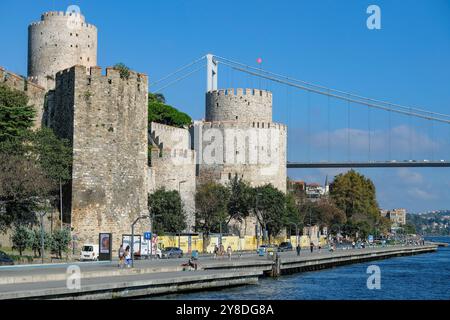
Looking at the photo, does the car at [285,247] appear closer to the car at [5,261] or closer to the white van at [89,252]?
the white van at [89,252]

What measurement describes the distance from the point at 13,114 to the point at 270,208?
84.2ft

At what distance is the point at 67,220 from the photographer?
124ft

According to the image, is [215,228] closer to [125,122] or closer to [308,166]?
[125,122]

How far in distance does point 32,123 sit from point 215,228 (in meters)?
19.3

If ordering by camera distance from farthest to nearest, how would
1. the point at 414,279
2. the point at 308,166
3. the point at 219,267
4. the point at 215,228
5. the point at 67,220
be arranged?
1. the point at 308,166
2. the point at 215,228
3. the point at 414,279
4. the point at 67,220
5. the point at 219,267

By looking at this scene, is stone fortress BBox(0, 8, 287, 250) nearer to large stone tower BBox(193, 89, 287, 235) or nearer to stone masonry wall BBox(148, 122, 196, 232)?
stone masonry wall BBox(148, 122, 196, 232)

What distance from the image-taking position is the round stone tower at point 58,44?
53.3 metres

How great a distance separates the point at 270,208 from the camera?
59.8 meters

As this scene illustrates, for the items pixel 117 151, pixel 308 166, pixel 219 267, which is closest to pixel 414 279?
pixel 219 267

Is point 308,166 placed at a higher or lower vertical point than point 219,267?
higher

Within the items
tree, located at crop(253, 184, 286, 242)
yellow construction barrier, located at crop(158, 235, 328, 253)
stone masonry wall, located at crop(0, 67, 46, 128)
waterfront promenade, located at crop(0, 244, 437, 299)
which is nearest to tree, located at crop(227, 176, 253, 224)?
tree, located at crop(253, 184, 286, 242)

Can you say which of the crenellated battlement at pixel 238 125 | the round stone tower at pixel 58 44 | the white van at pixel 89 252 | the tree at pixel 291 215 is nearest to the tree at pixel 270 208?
the tree at pixel 291 215

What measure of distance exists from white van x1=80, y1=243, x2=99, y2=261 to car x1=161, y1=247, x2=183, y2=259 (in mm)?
6125
